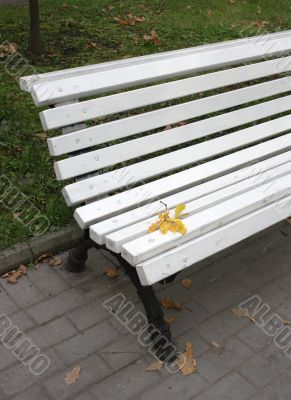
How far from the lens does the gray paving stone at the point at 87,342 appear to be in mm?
2725

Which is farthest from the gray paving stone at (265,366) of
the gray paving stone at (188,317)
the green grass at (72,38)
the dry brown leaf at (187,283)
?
the green grass at (72,38)

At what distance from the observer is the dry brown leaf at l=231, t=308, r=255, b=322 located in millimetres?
2988

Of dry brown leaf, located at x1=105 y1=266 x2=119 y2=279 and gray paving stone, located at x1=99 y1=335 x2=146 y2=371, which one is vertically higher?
gray paving stone, located at x1=99 y1=335 x2=146 y2=371

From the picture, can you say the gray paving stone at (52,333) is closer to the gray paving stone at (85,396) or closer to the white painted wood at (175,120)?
the gray paving stone at (85,396)

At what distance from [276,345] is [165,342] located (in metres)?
0.56

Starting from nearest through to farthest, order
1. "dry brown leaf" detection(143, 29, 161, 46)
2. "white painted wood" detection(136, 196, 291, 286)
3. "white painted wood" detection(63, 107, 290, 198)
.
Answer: "white painted wood" detection(136, 196, 291, 286) → "white painted wood" detection(63, 107, 290, 198) → "dry brown leaf" detection(143, 29, 161, 46)

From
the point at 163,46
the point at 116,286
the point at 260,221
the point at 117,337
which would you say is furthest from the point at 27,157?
the point at 163,46

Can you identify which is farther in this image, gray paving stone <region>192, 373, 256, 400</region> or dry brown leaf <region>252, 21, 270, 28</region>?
dry brown leaf <region>252, 21, 270, 28</region>

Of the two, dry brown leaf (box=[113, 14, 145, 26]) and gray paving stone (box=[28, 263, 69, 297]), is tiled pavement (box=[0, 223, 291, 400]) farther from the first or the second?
dry brown leaf (box=[113, 14, 145, 26])

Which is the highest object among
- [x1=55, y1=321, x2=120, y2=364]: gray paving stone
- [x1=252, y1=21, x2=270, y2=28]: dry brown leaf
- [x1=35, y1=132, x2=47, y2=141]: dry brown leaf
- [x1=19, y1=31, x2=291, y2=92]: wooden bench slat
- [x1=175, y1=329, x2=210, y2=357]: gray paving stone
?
[x1=19, y1=31, x2=291, y2=92]: wooden bench slat

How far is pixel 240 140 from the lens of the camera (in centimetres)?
337

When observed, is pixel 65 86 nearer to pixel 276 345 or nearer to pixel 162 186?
pixel 162 186

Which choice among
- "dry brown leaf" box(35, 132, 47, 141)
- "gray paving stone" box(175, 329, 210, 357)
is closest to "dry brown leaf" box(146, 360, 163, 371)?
"gray paving stone" box(175, 329, 210, 357)

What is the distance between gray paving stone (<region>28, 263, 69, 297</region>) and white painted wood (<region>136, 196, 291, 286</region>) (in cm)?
97
